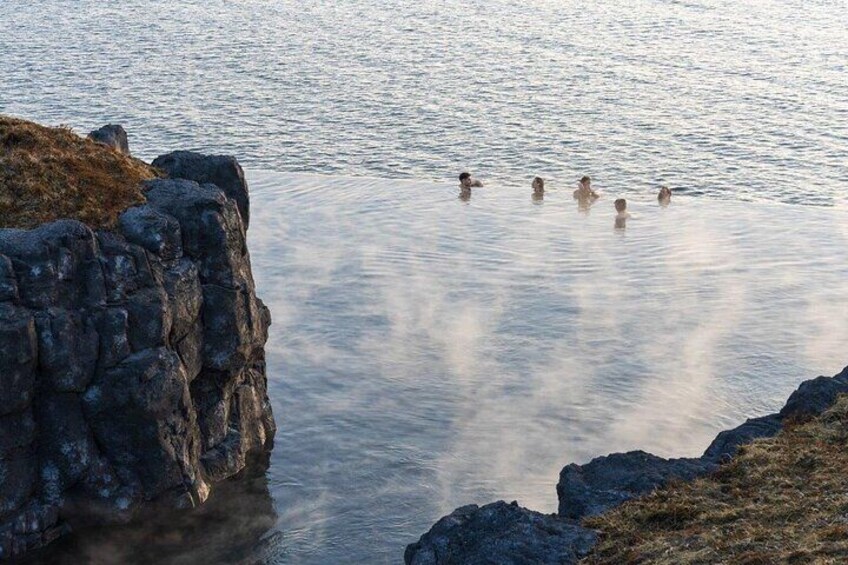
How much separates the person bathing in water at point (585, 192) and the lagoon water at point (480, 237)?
6.50 ft

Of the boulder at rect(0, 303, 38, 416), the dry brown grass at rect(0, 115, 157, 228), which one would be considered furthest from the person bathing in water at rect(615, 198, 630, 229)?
the boulder at rect(0, 303, 38, 416)

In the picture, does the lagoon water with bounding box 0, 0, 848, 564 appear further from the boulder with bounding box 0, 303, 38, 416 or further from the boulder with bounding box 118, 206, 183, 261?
the boulder with bounding box 118, 206, 183, 261

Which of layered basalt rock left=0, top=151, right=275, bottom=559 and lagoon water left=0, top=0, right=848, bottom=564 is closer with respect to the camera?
layered basalt rock left=0, top=151, right=275, bottom=559

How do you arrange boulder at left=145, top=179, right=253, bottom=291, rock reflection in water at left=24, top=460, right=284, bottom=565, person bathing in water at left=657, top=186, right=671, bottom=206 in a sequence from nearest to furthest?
rock reflection in water at left=24, top=460, right=284, bottom=565, boulder at left=145, top=179, right=253, bottom=291, person bathing in water at left=657, top=186, right=671, bottom=206

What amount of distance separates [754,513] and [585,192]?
42.3 m

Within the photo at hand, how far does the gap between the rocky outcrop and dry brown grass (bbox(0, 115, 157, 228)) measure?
15446 mm

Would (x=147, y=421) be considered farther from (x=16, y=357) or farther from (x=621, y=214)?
(x=621, y=214)

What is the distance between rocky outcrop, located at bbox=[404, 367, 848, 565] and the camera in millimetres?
28188

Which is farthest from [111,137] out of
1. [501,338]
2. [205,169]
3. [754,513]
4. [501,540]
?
[754,513]

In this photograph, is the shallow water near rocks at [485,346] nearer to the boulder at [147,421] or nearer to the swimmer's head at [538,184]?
the swimmer's head at [538,184]

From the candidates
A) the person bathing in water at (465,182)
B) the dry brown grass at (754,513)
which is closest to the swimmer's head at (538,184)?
the person bathing in water at (465,182)

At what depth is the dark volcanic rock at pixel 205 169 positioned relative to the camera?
42.4 m

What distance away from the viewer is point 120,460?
34344 millimetres

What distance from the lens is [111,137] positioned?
45.3m
